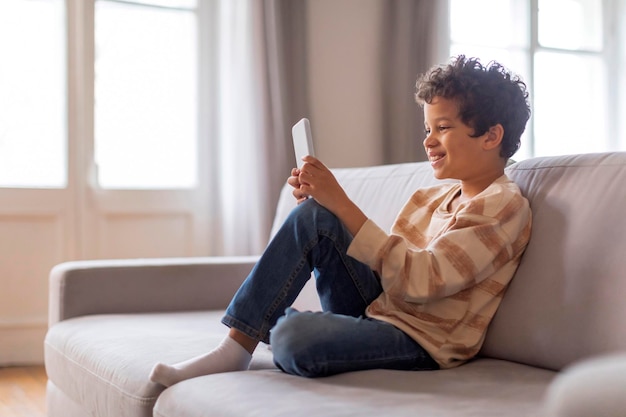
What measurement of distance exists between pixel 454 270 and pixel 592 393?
824mm

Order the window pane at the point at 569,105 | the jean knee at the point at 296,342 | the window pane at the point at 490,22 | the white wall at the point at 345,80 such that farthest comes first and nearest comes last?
1. the window pane at the point at 569,105
2. the window pane at the point at 490,22
3. the white wall at the point at 345,80
4. the jean knee at the point at 296,342

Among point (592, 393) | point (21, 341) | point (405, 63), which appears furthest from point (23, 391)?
point (592, 393)

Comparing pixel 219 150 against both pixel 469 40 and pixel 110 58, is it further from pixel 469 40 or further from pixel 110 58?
pixel 469 40

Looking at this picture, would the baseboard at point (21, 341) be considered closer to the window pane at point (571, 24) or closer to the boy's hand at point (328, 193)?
the boy's hand at point (328, 193)

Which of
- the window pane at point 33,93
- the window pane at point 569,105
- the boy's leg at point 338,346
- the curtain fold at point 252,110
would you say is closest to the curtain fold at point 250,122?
the curtain fold at point 252,110

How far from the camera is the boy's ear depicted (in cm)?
162

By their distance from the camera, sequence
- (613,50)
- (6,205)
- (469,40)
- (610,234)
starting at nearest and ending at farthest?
(610,234), (6,205), (469,40), (613,50)

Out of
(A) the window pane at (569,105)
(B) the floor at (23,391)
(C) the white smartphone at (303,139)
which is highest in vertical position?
(A) the window pane at (569,105)

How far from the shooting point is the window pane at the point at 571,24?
487 centimetres

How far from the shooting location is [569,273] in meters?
1.44

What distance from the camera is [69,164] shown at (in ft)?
11.7

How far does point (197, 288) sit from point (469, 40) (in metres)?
2.83

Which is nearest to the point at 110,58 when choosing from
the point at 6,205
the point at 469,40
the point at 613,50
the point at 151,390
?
the point at 6,205

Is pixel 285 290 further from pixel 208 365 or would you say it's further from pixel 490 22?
pixel 490 22
